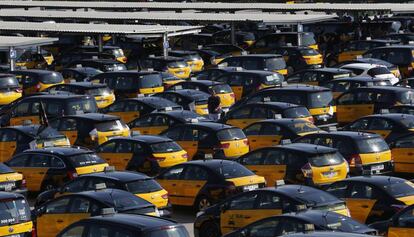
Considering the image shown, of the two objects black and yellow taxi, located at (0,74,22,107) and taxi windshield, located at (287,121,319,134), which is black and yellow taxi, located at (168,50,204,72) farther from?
taxi windshield, located at (287,121,319,134)

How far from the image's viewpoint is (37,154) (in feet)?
87.5

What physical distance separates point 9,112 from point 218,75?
877 cm

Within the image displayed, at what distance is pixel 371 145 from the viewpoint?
26.7m

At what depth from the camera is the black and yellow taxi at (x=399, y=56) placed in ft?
143

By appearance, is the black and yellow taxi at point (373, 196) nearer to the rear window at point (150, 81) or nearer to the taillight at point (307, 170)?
the taillight at point (307, 170)

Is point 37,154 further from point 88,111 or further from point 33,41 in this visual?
point 33,41

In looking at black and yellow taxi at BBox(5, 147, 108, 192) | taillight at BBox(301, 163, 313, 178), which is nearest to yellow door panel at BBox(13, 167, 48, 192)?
black and yellow taxi at BBox(5, 147, 108, 192)

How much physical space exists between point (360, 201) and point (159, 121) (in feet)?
35.9

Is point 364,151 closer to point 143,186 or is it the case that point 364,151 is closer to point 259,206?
point 143,186

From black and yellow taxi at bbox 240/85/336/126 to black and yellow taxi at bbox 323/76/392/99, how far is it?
2.78m

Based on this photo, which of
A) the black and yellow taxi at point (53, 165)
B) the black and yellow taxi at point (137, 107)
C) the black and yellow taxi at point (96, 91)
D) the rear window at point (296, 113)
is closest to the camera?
the black and yellow taxi at point (53, 165)

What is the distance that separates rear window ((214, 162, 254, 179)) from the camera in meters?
24.1

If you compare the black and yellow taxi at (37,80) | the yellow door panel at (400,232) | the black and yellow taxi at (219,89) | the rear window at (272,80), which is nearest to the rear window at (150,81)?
the black and yellow taxi at (219,89)

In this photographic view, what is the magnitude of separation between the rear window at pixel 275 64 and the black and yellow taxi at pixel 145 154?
1591 centimetres
